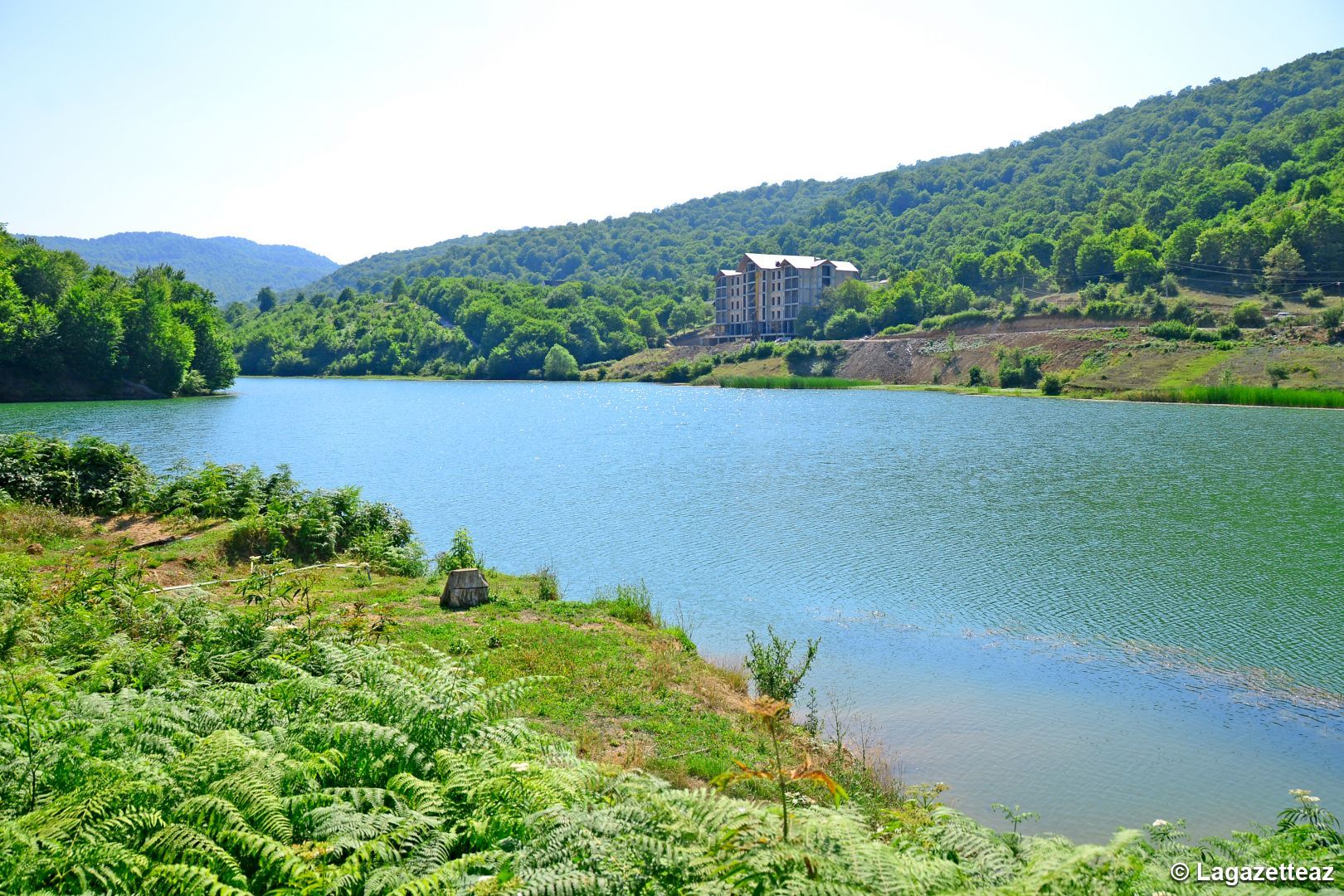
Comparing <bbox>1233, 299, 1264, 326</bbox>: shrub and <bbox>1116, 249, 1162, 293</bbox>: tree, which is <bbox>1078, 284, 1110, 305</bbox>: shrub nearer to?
<bbox>1116, 249, 1162, 293</bbox>: tree

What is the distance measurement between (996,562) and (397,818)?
1966 centimetres

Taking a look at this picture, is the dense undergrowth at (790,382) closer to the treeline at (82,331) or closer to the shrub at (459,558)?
the treeline at (82,331)

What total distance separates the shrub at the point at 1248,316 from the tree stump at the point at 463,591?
88.0m

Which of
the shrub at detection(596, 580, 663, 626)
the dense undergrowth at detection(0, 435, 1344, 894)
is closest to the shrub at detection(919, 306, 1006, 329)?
the shrub at detection(596, 580, 663, 626)

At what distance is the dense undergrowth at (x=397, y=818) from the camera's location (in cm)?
443

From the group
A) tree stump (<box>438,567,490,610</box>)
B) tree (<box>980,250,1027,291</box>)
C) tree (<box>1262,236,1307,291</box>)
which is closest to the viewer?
tree stump (<box>438,567,490,610</box>)

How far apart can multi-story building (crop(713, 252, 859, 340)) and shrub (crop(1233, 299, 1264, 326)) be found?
6210 centimetres

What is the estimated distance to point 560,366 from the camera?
134m

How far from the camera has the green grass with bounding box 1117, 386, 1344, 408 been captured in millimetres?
60562

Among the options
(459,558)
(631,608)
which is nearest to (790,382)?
(459,558)

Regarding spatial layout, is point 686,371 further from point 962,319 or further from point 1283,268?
point 1283,268

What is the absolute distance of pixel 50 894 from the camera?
13.6 ft

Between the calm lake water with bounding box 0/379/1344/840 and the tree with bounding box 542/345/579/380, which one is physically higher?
the tree with bounding box 542/345/579/380

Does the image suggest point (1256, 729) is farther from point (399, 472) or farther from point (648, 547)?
point (399, 472)
